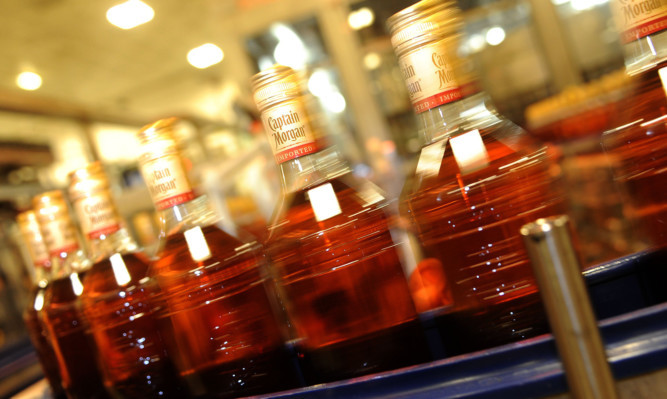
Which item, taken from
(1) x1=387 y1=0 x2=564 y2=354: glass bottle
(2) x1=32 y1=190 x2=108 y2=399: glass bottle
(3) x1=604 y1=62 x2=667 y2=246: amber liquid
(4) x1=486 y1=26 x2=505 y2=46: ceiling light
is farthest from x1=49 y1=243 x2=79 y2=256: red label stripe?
(4) x1=486 y1=26 x2=505 y2=46: ceiling light

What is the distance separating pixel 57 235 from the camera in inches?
31.3

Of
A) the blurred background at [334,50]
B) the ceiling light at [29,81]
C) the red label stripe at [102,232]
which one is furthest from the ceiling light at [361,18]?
the red label stripe at [102,232]

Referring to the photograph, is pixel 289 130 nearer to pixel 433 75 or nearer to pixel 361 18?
pixel 433 75

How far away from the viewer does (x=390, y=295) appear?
0.59 metres

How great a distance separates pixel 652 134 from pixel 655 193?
0.06m

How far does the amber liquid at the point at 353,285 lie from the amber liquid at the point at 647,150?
0.26m

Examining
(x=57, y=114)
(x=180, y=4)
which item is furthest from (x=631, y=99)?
(x=180, y=4)

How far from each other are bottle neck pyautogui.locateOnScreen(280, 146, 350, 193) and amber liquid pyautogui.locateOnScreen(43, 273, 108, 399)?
0.40m

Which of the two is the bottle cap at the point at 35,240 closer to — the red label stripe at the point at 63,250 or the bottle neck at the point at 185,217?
the red label stripe at the point at 63,250

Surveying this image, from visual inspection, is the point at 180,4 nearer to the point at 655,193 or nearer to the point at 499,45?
the point at 499,45

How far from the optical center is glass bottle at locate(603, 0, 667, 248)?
21.3 inches

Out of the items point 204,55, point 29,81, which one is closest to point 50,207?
point 29,81

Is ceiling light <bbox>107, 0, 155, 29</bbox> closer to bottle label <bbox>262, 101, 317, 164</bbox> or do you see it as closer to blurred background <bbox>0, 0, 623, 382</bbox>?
blurred background <bbox>0, 0, 623, 382</bbox>

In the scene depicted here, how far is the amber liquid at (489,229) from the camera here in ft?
1.82
